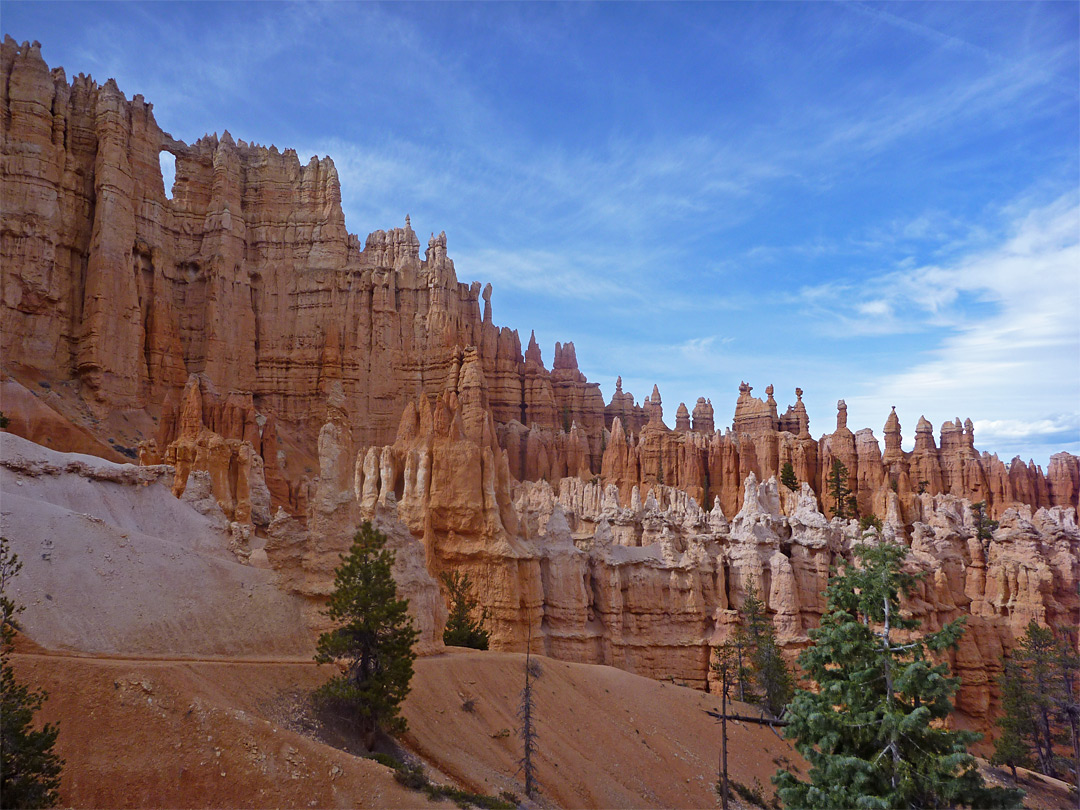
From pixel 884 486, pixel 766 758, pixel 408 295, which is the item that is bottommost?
pixel 766 758

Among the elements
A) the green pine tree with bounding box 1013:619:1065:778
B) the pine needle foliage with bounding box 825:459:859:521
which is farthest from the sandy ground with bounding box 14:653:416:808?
the pine needle foliage with bounding box 825:459:859:521

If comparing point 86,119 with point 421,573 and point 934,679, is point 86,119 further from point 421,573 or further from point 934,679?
point 934,679

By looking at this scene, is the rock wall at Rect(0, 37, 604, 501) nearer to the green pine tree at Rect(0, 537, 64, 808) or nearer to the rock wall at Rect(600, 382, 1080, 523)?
the rock wall at Rect(600, 382, 1080, 523)

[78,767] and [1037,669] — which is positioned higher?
[78,767]

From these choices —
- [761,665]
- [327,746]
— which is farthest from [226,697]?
[761,665]

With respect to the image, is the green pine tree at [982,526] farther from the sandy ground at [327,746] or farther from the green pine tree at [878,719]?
the green pine tree at [878,719]

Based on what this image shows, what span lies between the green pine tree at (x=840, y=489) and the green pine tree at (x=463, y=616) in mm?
51877

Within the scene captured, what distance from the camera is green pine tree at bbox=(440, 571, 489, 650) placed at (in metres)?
28.2

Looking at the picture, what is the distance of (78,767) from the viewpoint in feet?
40.0

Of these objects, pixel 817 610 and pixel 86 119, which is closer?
pixel 817 610

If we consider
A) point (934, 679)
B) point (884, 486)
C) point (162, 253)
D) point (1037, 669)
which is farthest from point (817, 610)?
point (162, 253)

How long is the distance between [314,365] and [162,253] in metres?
17.4

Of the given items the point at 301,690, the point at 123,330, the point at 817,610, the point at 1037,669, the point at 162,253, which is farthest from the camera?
the point at 162,253

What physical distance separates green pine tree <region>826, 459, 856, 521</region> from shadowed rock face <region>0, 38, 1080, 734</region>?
1997 millimetres
